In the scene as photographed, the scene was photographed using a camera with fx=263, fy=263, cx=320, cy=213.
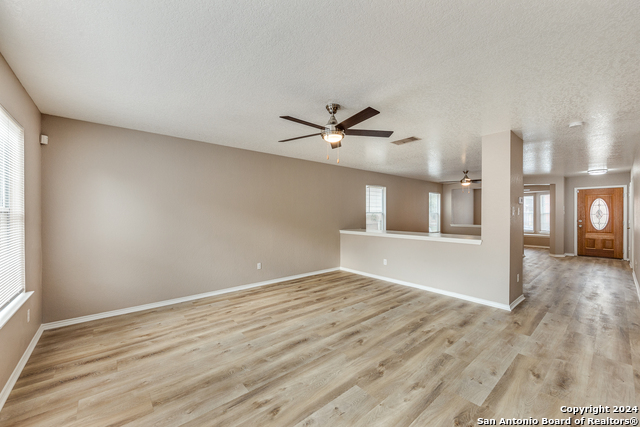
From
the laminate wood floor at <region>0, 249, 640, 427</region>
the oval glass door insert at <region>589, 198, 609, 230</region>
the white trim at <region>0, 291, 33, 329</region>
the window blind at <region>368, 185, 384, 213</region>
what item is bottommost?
the laminate wood floor at <region>0, 249, 640, 427</region>

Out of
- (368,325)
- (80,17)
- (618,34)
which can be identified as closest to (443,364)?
(368,325)

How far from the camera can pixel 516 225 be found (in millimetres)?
3947

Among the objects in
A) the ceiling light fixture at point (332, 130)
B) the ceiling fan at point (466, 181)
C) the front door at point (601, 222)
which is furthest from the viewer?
the front door at point (601, 222)

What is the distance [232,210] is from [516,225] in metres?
4.58

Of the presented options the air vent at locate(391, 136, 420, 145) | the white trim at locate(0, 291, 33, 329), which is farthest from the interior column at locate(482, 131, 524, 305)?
the white trim at locate(0, 291, 33, 329)

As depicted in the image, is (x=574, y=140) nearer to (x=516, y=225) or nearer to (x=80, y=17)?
(x=516, y=225)

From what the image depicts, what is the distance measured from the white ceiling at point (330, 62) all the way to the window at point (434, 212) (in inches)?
250

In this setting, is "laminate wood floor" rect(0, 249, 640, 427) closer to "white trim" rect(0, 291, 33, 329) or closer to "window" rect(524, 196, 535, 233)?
"white trim" rect(0, 291, 33, 329)

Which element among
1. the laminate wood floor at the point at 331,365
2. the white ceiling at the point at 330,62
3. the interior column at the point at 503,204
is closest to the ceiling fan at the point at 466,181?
the interior column at the point at 503,204

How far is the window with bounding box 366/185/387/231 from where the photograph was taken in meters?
7.36

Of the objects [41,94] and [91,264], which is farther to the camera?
[91,264]

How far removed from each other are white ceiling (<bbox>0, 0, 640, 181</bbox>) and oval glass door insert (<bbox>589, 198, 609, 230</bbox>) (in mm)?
6145

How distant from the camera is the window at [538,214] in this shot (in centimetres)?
1045

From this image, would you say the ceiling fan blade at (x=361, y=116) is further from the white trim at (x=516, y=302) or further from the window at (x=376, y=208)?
the window at (x=376, y=208)
